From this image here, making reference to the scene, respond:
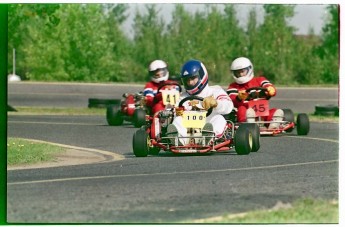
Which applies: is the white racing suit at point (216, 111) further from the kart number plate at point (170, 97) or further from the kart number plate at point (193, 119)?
the kart number plate at point (170, 97)

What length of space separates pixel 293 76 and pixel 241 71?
245 inches

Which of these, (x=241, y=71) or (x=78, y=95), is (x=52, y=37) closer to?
(x=241, y=71)

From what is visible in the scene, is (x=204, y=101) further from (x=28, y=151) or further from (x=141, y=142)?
(x=28, y=151)

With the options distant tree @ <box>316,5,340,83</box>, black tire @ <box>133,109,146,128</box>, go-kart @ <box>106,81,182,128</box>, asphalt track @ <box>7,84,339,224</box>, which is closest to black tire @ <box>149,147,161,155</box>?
asphalt track @ <box>7,84,339,224</box>

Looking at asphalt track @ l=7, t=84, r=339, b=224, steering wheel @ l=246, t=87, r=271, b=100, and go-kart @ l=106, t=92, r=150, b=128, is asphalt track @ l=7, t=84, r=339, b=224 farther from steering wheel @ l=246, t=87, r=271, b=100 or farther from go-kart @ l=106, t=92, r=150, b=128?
go-kart @ l=106, t=92, r=150, b=128

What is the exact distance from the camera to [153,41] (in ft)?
86.8

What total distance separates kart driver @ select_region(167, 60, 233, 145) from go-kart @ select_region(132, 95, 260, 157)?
73 mm

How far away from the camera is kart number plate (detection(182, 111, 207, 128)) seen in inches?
659

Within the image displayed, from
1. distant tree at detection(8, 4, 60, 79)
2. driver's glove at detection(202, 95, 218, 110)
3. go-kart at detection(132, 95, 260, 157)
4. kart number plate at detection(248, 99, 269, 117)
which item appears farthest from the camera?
kart number plate at detection(248, 99, 269, 117)

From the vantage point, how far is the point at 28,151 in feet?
57.8

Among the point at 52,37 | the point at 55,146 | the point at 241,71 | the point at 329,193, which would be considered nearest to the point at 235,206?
the point at 329,193

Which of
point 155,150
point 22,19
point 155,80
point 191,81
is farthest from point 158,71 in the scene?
point 155,150

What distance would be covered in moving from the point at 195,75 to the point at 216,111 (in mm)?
639

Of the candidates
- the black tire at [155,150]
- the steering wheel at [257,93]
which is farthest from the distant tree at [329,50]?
the black tire at [155,150]
